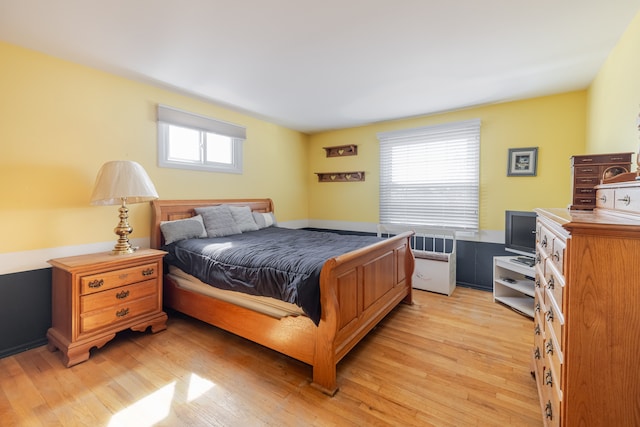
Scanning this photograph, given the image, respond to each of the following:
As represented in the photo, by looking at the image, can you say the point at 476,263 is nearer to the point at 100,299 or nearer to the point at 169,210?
the point at 169,210

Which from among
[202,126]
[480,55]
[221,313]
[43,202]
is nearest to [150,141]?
[202,126]

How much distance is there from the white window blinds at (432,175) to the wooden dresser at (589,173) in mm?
1793

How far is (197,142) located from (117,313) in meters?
2.14

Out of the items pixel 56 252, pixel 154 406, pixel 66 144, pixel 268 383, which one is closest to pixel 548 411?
pixel 268 383

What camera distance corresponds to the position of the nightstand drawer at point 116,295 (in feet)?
7.08

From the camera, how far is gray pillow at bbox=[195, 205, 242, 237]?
3206 mm

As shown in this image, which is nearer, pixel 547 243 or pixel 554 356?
pixel 554 356

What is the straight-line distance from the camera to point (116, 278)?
2326mm

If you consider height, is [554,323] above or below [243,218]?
below

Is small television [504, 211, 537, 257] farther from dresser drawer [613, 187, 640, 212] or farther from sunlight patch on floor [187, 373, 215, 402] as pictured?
sunlight patch on floor [187, 373, 215, 402]

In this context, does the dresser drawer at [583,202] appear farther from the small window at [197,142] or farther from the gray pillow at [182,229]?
the small window at [197,142]

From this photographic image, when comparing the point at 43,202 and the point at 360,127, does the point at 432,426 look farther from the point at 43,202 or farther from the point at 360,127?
the point at 360,127

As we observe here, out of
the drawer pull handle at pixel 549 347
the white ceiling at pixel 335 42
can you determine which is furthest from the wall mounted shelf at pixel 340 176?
the drawer pull handle at pixel 549 347

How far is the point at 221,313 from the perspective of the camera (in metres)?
2.42
